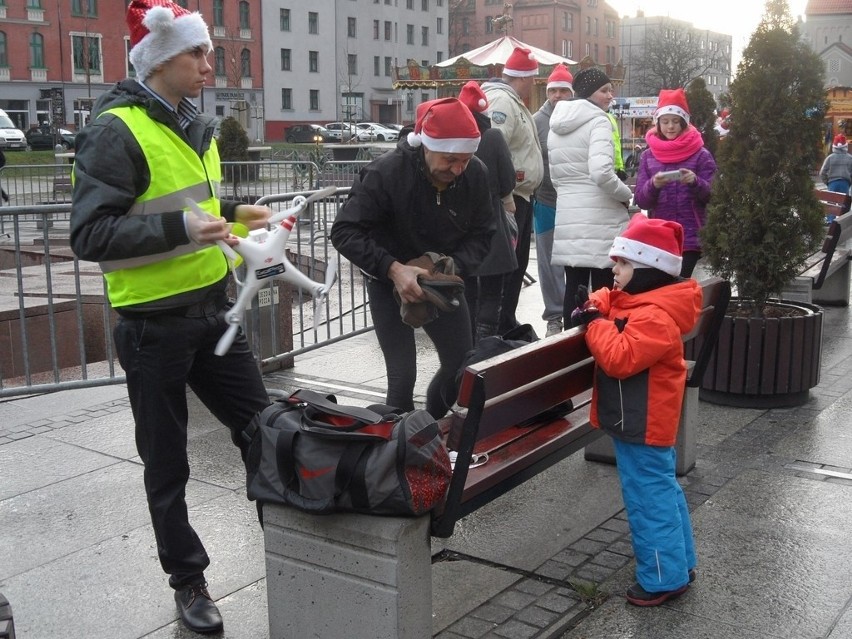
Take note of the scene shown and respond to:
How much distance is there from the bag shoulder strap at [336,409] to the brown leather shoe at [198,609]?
0.84 metres

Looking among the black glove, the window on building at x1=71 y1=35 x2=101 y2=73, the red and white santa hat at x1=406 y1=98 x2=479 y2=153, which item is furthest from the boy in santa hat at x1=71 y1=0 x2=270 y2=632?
the window on building at x1=71 y1=35 x2=101 y2=73

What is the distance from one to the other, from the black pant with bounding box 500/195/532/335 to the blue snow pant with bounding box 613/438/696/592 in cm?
368

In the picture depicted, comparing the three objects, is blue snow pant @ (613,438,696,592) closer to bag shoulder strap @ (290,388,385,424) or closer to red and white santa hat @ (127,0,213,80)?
bag shoulder strap @ (290,388,385,424)

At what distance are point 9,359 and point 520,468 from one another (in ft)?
19.4


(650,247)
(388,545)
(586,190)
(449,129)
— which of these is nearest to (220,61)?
(586,190)

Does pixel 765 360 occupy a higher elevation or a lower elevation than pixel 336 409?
lower

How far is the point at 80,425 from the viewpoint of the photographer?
6.03m

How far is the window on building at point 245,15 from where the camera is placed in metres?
73.4

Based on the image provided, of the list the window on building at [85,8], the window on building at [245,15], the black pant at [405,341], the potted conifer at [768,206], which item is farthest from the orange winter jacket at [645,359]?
the window on building at [245,15]

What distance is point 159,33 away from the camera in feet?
10.7

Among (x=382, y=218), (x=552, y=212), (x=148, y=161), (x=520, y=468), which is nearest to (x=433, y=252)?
(x=382, y=218)

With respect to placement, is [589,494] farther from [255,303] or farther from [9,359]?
[9,359]

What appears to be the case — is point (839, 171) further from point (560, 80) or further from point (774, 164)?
point (774, 164)

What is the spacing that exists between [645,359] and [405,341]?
1.30 m
